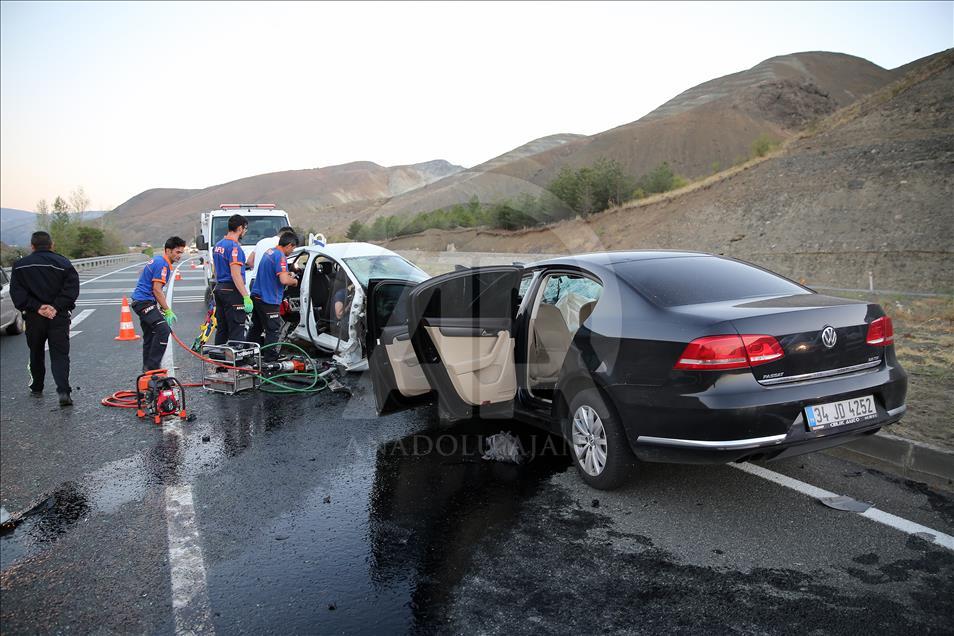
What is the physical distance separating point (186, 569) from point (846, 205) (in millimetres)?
31245

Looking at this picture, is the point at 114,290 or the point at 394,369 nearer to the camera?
the point at 394,369

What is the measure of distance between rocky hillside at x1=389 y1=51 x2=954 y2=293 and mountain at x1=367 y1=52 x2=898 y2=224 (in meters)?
54.0

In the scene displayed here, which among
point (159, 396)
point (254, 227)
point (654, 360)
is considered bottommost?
point (159, 396)

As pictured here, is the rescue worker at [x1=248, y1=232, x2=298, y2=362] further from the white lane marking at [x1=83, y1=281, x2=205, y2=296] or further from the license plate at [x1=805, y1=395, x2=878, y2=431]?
the white lane marking at [x1=83, y1=281, x2=205, y2=296]

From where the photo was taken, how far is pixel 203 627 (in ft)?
9.62

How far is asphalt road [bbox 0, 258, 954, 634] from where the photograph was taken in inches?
117

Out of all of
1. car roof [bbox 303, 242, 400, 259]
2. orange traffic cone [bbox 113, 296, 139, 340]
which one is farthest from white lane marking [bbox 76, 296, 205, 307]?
car roof [bbox 303, 242, 400, 259]

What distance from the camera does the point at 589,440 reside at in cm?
442

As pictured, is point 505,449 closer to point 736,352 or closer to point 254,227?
point 736,352

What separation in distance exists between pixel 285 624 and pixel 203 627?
1.22 ft

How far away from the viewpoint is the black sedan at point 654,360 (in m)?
3.61

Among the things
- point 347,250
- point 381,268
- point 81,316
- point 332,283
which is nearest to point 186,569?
point 381,268

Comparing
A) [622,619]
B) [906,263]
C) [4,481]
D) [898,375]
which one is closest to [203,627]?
[622,619]

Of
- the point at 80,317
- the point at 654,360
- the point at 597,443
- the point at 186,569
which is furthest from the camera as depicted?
the point at 80,317
